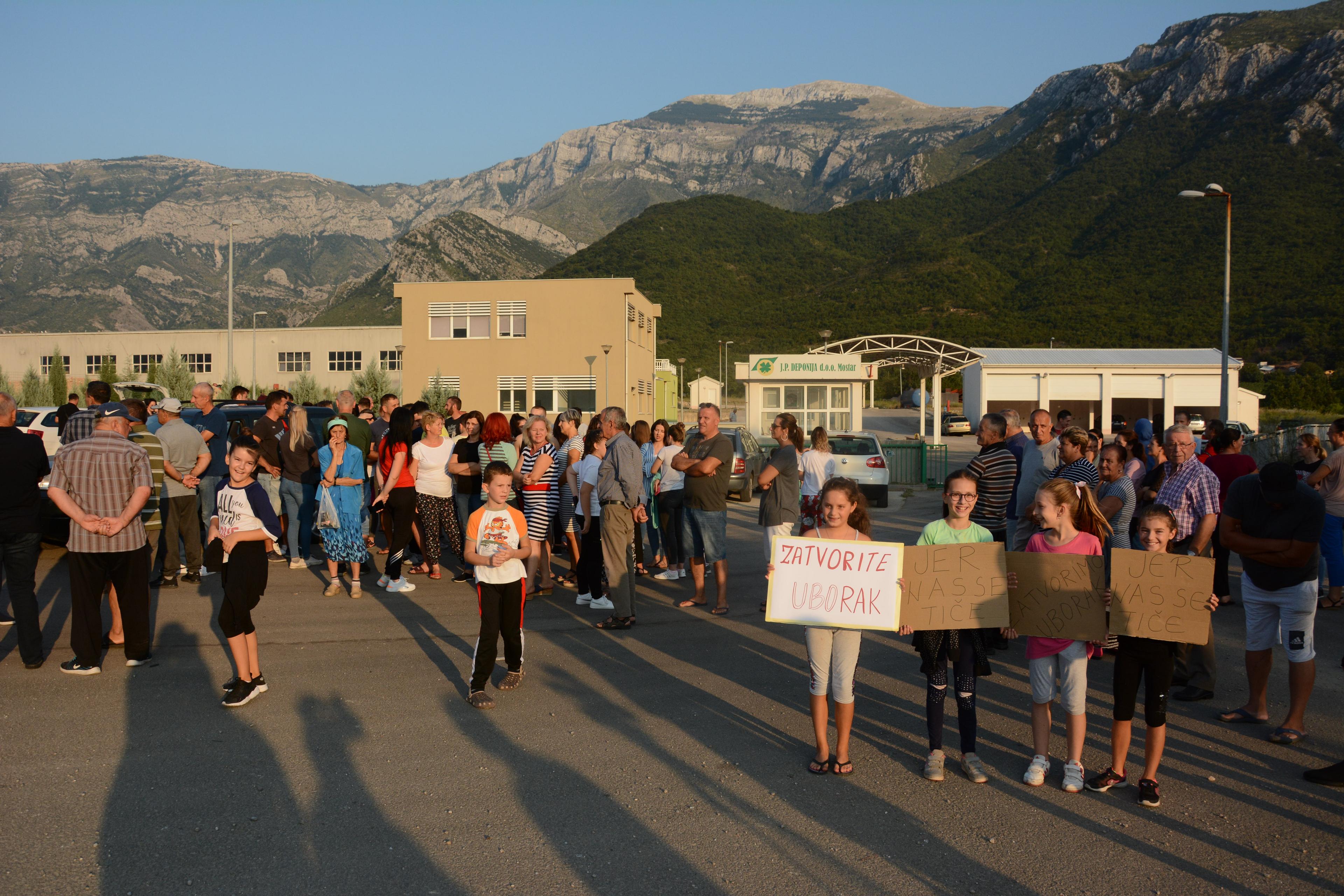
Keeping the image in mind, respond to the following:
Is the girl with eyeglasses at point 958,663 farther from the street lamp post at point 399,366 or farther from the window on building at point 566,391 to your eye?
the street lamp post at point 399,366

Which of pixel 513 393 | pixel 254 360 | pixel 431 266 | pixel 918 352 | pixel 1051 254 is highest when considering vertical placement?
pixel 431 266

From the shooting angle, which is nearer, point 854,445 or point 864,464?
point 864,464

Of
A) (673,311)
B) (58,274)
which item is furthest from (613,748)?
(58,274)

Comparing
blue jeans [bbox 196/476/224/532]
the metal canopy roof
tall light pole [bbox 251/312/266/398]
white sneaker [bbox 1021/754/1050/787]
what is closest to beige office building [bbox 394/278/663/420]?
the metal canopy roof

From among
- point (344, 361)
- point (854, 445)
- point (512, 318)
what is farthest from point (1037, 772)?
point (344, 361)

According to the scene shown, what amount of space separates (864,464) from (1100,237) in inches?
3254

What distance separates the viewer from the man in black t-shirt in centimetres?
646

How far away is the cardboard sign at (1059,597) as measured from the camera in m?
4.49

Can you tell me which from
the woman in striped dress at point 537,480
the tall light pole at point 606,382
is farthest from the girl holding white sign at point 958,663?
the tall light pole at point 606,382

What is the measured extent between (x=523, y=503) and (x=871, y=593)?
15.8ft

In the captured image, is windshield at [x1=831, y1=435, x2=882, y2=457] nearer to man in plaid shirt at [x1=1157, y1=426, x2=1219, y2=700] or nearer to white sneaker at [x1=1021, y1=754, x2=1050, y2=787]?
man in plaid shirt at [x1=1157, y1=426, x2=1219, y2=700]

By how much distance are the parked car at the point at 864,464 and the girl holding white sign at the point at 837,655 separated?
13.4 m

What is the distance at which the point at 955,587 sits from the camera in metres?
4.63

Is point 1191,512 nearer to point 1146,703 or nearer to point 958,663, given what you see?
point 1146,703
